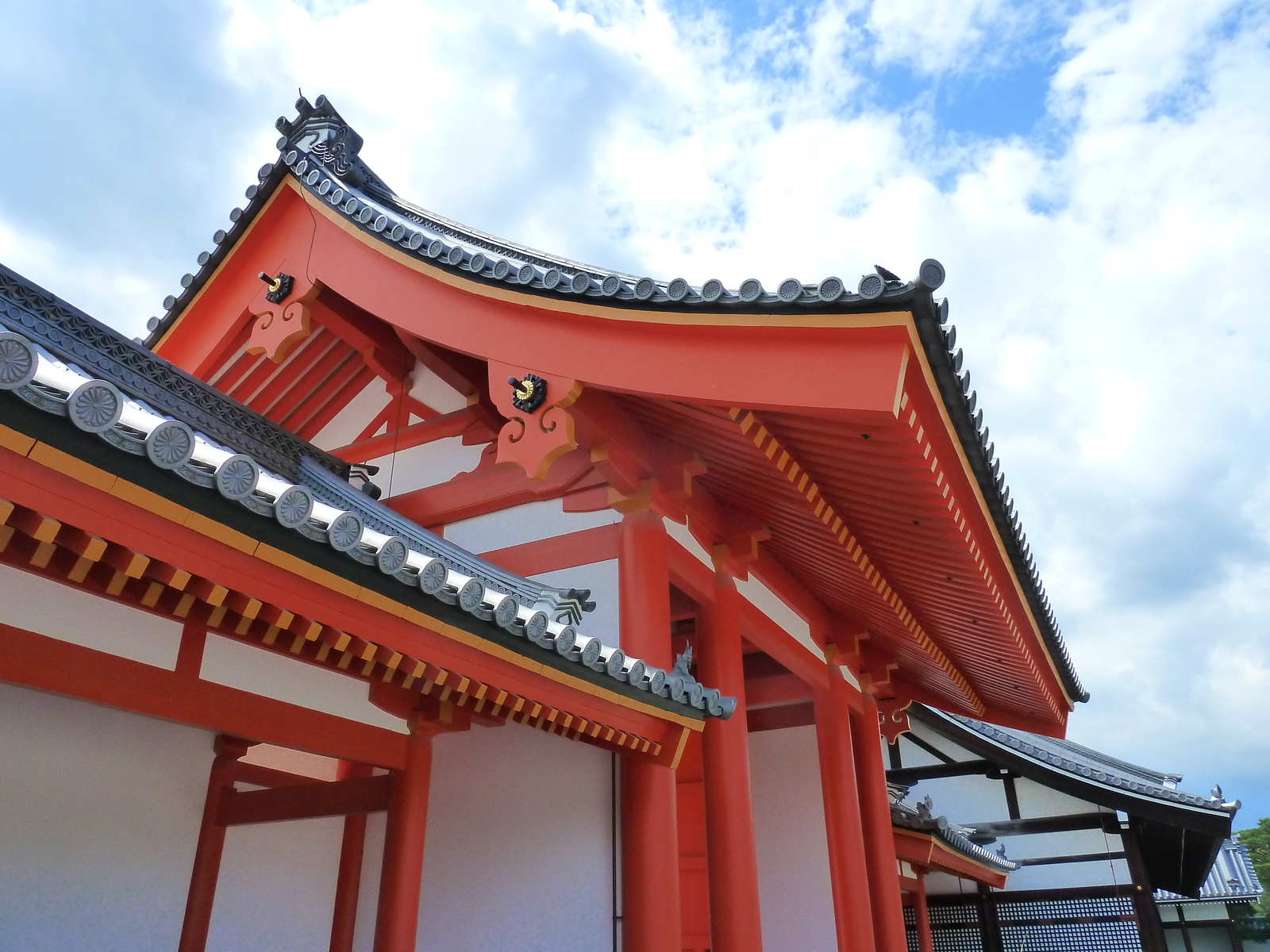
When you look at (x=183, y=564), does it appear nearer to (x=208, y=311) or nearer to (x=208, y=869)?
(x=208, y=869)

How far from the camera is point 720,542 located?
704 centimetres

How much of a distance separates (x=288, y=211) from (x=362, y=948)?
529cm

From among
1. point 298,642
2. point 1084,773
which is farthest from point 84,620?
point 1084,773

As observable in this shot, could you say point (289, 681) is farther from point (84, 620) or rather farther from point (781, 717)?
point (781, 717)

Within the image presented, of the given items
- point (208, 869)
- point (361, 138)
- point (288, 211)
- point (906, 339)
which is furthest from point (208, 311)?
point (906, 339)

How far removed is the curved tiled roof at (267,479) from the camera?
2.44 meters

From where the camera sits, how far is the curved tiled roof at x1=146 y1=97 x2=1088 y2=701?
167 inches

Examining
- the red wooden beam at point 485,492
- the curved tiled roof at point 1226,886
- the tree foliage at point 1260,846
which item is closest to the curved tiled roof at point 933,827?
the curved tiled roof at point 1226,886

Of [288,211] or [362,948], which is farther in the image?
[288,211]

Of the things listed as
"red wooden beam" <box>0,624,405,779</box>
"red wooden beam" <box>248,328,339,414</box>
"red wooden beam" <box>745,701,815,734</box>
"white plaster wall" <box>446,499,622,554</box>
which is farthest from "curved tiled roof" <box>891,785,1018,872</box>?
"red wooden beam" <box>248,328,339,414</box>

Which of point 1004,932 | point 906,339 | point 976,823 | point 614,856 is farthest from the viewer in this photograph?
point 976,823

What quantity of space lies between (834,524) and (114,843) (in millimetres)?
4657

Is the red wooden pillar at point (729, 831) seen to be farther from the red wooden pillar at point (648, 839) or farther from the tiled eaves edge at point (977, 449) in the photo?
the tiled eaves edge at point (977, 449)

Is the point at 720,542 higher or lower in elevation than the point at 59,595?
higher
